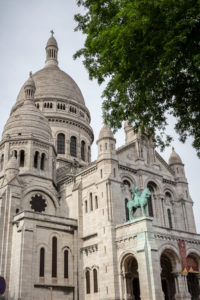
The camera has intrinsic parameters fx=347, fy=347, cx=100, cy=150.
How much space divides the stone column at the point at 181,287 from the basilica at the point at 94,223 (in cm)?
9

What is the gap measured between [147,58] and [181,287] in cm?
2320

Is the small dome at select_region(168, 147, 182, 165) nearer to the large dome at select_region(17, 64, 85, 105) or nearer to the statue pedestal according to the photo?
the statue pedestal

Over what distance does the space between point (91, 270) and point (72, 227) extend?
5130 mm

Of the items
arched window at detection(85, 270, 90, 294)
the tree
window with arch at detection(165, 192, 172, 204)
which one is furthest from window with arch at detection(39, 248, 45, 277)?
the tree

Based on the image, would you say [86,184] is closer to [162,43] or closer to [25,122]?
[25,122]

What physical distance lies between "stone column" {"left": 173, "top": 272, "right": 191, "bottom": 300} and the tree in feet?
Result: 54.3

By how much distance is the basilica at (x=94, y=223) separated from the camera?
105 ft

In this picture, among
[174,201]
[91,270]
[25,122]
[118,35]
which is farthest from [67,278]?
[118,35]

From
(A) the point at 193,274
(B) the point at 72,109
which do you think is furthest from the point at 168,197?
(B) the point at 72,109

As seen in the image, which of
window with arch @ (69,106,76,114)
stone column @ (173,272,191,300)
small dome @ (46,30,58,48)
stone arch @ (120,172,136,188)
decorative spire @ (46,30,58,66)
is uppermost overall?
small dome @ (46,30,58,48)

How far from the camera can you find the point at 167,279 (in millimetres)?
34969

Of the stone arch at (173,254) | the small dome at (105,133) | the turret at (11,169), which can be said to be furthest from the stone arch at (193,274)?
the turret at (11,169)

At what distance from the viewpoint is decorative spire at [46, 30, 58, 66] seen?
6812 cm

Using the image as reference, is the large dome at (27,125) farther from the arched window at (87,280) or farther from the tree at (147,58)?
the tree at (147,58)
